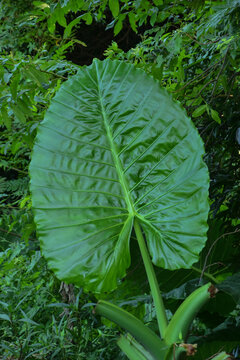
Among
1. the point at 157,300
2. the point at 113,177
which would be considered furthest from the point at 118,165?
the point at 157,300

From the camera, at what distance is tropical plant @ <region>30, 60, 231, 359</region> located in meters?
1.08

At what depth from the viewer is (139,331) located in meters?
0.94

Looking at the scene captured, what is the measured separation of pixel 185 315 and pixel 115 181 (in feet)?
1.34

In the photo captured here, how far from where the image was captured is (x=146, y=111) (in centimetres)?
121

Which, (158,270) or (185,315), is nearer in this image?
(185,315)

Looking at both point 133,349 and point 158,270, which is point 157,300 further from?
point 158,270

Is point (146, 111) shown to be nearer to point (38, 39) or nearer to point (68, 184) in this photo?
point (68, 184)

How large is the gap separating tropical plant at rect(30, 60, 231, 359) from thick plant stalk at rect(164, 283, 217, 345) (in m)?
0.03

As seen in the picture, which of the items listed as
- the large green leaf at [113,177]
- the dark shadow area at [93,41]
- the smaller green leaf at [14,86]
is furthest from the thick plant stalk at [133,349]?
the dark shadow area at [93,41]

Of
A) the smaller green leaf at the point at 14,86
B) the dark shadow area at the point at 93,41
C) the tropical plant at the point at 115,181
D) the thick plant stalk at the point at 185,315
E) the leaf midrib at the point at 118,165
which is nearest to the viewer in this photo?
the thick plant stalk at the point at 185,315

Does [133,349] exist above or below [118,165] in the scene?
below

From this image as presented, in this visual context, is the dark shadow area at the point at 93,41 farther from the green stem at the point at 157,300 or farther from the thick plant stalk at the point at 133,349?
the thick plant stalk at the point at 133,349

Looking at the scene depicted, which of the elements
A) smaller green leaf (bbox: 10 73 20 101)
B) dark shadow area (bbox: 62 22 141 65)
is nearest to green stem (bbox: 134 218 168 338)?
smaller green leaf (bbox: 10 73 20 101)

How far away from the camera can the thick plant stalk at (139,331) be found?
931mm
